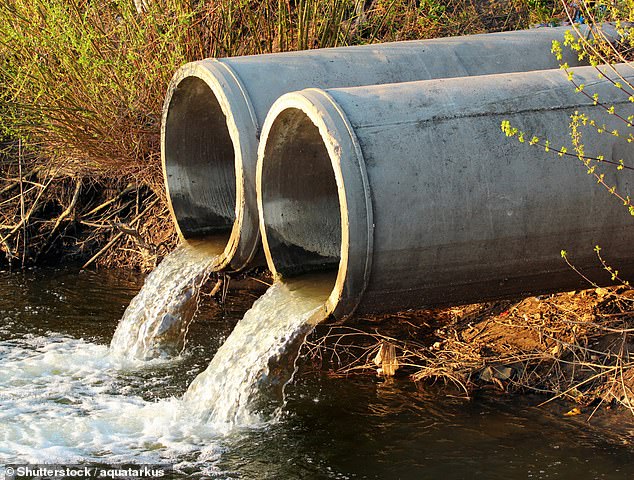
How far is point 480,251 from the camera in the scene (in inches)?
220

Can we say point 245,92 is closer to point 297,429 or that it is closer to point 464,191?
point 464,191

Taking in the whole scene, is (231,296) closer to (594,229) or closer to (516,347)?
(516,347)

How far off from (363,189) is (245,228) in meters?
1.77

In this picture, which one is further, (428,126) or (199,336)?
(199,336)

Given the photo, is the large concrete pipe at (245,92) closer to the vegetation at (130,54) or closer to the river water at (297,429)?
the vegetation at (130,54)

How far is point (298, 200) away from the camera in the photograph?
6.92m

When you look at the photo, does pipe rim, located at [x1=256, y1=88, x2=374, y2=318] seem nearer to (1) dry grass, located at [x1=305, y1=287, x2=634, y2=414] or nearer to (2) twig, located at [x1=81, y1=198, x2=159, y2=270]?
(1) dry grass, located at [x1=305, y1=287, x2=634, y2=414]

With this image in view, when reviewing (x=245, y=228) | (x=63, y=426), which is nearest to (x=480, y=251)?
(x=245, y=228)

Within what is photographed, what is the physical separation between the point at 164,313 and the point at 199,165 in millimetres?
1402

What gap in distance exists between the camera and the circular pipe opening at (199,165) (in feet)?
26.7

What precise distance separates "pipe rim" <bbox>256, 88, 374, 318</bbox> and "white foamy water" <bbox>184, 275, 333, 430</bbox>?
1.24 ft

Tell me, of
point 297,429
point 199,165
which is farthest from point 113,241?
point 297,429

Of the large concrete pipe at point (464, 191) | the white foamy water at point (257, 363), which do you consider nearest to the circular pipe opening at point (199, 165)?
the white foamy water at point (257, 363)

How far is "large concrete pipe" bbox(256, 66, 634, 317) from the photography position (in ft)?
17.8
